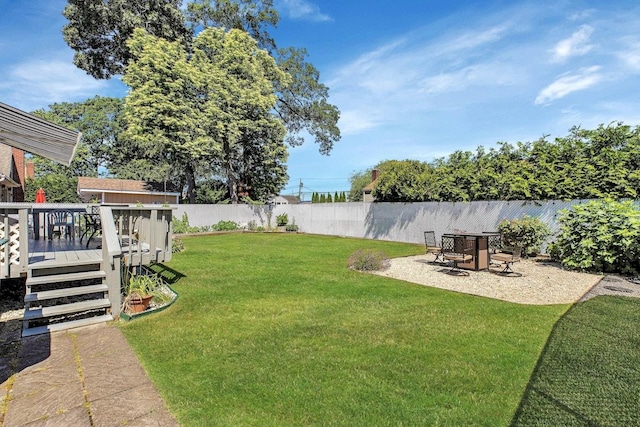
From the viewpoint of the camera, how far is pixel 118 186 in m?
26.2

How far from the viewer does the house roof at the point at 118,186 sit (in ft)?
82.6

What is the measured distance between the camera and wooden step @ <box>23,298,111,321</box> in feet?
13.8

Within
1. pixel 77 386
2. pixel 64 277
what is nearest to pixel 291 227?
pixel 64 277

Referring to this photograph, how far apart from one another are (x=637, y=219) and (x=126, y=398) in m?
10.3

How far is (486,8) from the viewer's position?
415 inches

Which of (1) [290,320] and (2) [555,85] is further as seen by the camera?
(2) [555,85]

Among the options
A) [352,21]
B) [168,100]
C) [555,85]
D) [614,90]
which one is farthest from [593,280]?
[168,100]

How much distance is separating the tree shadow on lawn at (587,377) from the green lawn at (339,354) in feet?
0.43

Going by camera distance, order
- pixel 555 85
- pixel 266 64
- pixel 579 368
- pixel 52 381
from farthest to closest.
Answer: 1. pixel 266 64
2. pixel 555 85
3. pixel 579 368
4. pixel 52 381

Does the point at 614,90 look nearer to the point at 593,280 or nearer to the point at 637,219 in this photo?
the point at 637,219

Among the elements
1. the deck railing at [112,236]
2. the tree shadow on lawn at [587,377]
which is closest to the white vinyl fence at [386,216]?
the tree shadow on lawn at [587,377]

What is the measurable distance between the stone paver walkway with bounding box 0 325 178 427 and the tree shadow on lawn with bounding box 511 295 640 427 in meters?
2.90

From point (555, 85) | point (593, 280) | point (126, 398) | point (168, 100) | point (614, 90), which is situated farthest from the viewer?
point (168, 100)

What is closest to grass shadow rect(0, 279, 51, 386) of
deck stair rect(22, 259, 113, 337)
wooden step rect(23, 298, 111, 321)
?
deck stair rect(22, 259, 113, 337)
